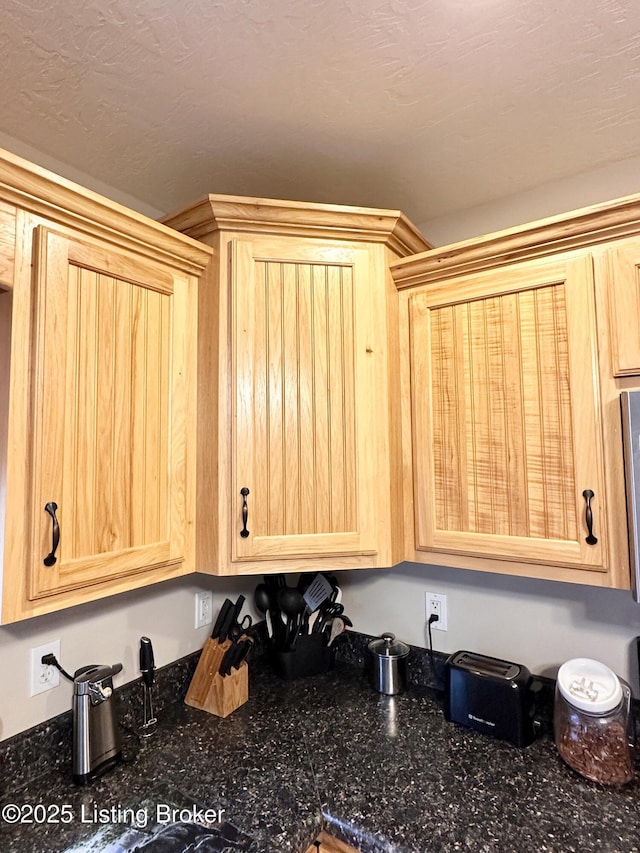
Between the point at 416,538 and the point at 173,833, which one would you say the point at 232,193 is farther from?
the point at 173,833

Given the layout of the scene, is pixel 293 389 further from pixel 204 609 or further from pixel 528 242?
pixel 204 609

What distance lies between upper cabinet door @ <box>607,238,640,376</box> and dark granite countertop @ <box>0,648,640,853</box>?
0.96 meters

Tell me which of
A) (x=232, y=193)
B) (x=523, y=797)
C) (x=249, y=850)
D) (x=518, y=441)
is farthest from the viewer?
(x=232, y=193)

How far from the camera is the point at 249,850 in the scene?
2.93 feet

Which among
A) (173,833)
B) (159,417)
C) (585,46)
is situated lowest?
(173,833)

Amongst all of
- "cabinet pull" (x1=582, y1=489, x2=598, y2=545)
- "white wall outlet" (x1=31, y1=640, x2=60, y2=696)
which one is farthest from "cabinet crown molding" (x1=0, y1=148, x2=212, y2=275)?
"cabinet pull" (x1=582, y1=489, x2=598, y2=545)

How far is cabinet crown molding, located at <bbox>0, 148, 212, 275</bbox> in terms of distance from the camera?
3.02 feet

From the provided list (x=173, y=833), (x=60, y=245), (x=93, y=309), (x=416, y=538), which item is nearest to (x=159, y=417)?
(x=93, y=309)

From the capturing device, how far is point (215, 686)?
1.39 metres

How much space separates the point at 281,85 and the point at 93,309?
2.17 ft

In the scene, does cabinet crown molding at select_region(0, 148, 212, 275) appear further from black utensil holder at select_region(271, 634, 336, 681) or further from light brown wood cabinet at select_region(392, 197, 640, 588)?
black utensil holder at select_region(271, 634, 336, 681)

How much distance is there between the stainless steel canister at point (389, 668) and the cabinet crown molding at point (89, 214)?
128cm

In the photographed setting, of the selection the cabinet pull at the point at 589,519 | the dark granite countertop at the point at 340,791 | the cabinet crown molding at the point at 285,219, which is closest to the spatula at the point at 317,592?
the dark granite countertop at the point at 340,791

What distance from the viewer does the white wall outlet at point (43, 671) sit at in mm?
1146
